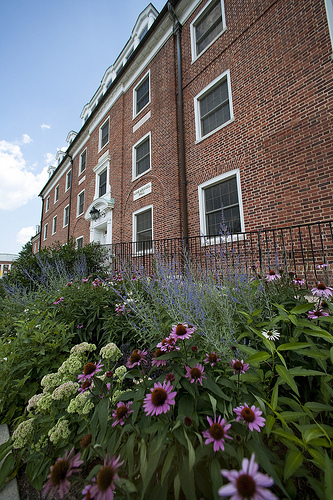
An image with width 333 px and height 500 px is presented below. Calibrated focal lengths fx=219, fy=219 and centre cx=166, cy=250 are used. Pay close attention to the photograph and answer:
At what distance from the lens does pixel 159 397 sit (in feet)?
3.03

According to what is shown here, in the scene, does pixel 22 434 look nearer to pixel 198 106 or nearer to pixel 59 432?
pixel 59 432

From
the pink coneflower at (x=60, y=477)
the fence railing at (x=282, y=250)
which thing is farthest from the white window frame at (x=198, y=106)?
the pink coneflower at (x=60, y=477)

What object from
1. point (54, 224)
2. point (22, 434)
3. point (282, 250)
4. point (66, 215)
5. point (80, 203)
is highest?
point (80, 203)

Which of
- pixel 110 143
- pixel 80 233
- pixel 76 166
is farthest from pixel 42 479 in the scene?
pixel 76 166

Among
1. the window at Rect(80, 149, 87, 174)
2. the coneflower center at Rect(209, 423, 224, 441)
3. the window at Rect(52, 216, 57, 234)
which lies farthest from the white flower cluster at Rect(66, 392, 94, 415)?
the window at Rect(52, 216, 57, 234)

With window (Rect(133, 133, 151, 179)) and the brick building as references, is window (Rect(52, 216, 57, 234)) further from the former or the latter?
window (Rect(133, 133, 151, 179))

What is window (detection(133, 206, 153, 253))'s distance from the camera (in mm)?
9648

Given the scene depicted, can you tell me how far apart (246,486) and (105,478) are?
0.43 meters

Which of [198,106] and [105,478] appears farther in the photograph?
[198,106]

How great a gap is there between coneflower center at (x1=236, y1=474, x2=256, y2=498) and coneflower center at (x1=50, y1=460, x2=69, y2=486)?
581mm

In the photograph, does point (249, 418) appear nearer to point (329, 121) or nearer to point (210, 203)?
point (329, 121)

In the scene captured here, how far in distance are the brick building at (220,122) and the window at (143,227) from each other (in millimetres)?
72

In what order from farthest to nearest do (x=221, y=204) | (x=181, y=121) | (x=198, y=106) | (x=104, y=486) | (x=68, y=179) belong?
(x=68, y=179) → (x=181, y=121) → (x=198, y=106) → (x=221, y=204) → (x=104, y=486)

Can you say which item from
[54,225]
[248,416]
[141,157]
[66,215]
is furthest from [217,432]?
[54,225]
